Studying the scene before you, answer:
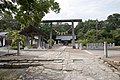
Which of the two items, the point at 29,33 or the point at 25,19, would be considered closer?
the point at 25,19

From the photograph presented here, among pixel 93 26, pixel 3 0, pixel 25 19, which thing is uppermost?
pixel 93 26

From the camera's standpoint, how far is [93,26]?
207 ft

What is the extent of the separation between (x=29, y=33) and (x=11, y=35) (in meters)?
3.65

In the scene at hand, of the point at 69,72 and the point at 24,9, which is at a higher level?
the point at 24,9

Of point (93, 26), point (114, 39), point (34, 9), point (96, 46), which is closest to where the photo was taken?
point (34, 9)

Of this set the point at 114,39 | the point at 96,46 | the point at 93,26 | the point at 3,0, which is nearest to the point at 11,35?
the point at 96,46

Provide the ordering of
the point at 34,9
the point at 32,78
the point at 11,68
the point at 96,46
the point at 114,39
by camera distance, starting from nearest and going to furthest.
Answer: the point at 32,78, the point at 34,9, the point at 11,68, the point at 96,46, the point at 114,39

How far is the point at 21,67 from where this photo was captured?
35.1ft

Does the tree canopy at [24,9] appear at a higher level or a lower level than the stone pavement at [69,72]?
higher

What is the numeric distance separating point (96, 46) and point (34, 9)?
29.0 meters

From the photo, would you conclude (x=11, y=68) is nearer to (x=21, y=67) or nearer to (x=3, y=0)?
(x=21, y=67)

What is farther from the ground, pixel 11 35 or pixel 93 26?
pixel 93 26

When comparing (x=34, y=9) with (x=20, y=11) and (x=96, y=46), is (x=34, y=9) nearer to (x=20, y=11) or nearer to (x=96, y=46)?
(x=20, y=11)

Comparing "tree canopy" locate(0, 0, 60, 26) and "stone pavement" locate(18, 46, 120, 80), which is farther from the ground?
"tree canopy" locate(0, 0, 60, 26)
